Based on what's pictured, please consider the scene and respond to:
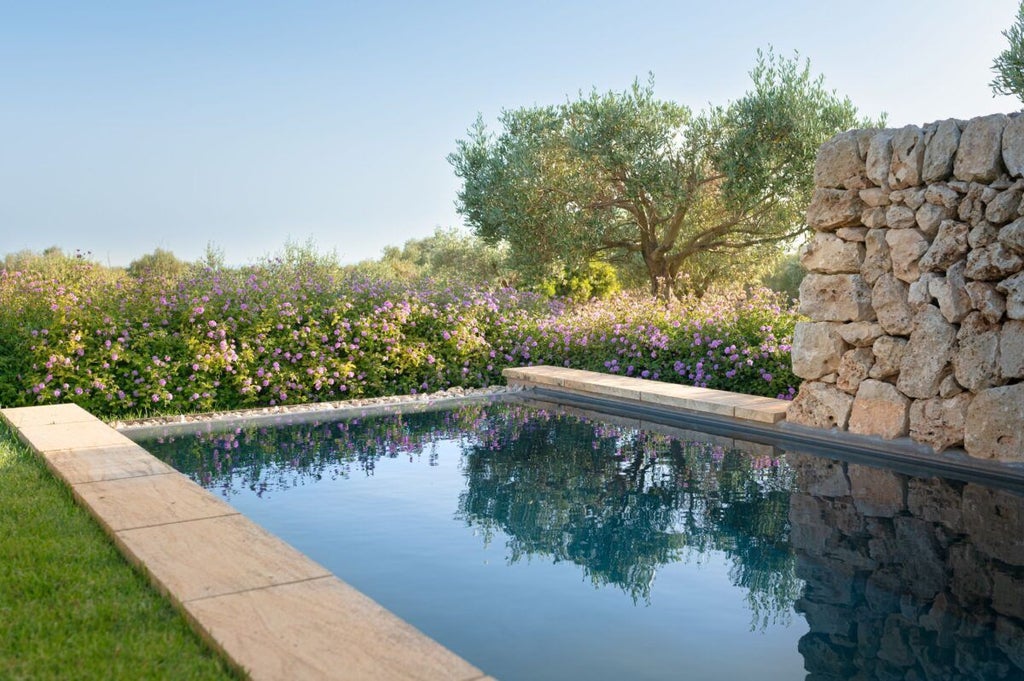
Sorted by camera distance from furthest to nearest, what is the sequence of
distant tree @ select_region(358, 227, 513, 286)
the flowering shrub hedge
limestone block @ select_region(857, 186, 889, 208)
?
distant tree @ select_region(358, 227, 513, 286)
the flowering shrub hedge
limestone block @ select_region(857, 186, 889, 208)

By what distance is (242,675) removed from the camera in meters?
2.15

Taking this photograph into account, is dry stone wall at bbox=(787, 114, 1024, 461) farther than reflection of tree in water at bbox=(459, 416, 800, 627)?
Yes

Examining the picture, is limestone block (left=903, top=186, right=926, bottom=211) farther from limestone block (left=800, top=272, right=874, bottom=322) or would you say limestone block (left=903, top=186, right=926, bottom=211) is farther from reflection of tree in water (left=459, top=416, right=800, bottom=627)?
reflection of tree in water (left=459, top=416, right=800, bottom=627)

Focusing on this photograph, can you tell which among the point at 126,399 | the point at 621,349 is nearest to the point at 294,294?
the point at 126,399

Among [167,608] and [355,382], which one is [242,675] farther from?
[355,382]

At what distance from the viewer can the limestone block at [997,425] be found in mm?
4754

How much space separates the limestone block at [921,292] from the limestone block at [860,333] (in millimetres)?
292

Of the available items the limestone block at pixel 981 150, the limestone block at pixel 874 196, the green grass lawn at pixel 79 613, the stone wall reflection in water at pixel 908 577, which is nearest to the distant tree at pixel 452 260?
the limestone block at pixel 874 196

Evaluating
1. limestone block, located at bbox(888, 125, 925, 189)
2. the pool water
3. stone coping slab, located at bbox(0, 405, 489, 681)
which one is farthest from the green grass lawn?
limestone block, located at bbox(888, 125, 925, 189)

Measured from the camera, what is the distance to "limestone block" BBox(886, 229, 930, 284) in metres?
5.25

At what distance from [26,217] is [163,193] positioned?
3.03m

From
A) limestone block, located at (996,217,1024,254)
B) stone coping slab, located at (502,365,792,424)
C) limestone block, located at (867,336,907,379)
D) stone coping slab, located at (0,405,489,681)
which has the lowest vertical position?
stone coping slab, located at (0,405,489,681)

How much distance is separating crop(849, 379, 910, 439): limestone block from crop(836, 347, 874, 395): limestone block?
51 mm

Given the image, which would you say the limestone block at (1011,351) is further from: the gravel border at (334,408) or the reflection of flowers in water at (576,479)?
the gravel border at (334,408)
